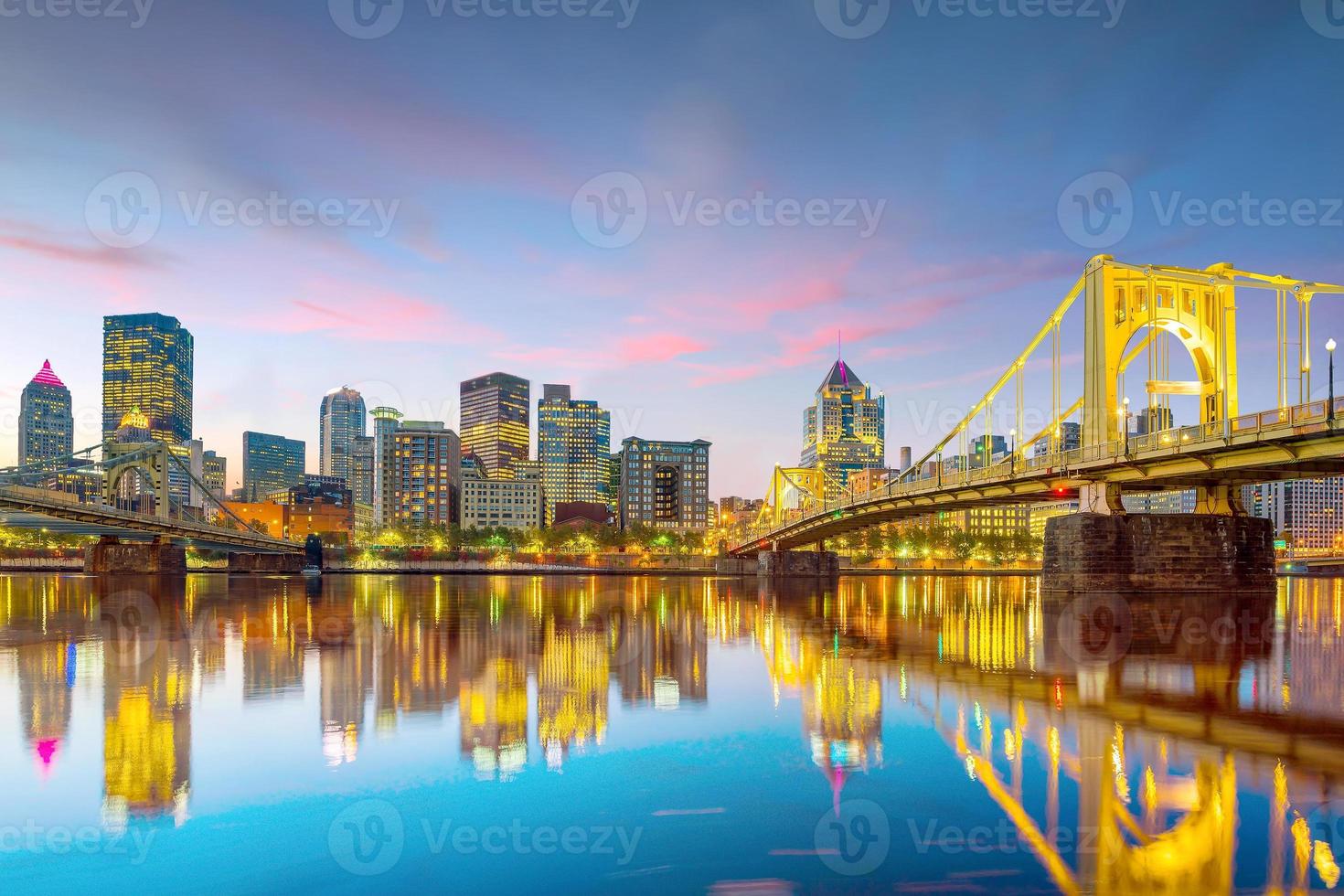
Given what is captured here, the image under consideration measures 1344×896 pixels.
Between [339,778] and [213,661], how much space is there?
11823 millimetres

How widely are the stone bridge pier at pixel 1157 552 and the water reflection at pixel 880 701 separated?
339 inches

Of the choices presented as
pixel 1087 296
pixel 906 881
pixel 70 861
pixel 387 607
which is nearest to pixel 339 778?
pixel 70 861

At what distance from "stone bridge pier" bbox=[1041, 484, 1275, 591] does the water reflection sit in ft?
28.3

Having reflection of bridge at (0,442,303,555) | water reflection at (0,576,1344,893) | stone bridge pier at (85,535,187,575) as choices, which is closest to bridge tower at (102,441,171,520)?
reflection of bridge at (0,442,303,555)

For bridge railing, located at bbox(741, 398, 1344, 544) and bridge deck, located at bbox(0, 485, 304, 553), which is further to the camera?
bridge deck, located at bbox(0, 485, 304, 553)

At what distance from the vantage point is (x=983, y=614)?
1518 inches

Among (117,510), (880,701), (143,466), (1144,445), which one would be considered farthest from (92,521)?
(1144,445)

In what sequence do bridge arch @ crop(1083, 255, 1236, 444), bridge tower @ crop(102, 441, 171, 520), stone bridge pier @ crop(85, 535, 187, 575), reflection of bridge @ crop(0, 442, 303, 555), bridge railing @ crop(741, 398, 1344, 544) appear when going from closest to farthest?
1. bridge railing @ crop(741, 398, 1344, 544)
2. bridge arch @ crop(1083, 255, 1236, 444)
3. reflection of bridge @ crop(0, 442, 303, 555)
4. stone bridge pier @ crop(85, 535, 187, 575)
5. bridge tower @ crop(102, 441, 171, 520)

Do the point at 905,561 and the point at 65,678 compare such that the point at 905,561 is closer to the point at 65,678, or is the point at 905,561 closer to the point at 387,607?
the point at 387,607

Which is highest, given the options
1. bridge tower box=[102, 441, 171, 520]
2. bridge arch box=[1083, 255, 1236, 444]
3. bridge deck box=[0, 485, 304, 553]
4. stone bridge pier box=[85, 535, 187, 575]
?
bridge arch box=[1083, 255, 1236, 444]

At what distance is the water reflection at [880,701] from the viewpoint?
842 cm

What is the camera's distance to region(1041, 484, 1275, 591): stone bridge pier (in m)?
41.2

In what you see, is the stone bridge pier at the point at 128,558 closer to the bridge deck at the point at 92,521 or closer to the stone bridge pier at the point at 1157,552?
the bridge deck at the point at 92,521

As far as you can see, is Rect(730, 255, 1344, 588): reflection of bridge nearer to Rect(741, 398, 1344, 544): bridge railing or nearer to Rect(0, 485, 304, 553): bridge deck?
Rect(741, 398, 1344, 544): bridge railing
